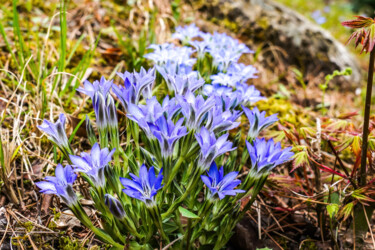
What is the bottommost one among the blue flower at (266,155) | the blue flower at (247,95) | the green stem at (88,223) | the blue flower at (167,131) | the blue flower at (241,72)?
the green stem at (88,223)

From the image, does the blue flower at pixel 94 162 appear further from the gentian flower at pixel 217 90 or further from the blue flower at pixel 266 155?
the gentian flower at pixel 217 90

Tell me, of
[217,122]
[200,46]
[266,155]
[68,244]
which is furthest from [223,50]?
[68,244]

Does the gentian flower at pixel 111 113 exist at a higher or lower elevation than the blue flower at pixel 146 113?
lower

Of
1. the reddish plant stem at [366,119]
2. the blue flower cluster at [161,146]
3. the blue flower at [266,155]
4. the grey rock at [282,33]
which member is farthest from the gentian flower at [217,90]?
the grey rock at [282,33]

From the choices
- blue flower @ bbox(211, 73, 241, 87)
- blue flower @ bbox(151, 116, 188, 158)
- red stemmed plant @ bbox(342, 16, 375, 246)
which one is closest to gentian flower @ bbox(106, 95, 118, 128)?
blue flower @ bbox(151, 116, 188, 158)

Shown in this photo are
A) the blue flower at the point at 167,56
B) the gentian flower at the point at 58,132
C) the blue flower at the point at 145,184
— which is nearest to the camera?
the blue flower at the point at 145,184

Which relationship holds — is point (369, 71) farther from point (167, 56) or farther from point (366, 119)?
point (167, 56)

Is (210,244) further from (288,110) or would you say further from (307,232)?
(288,110)
